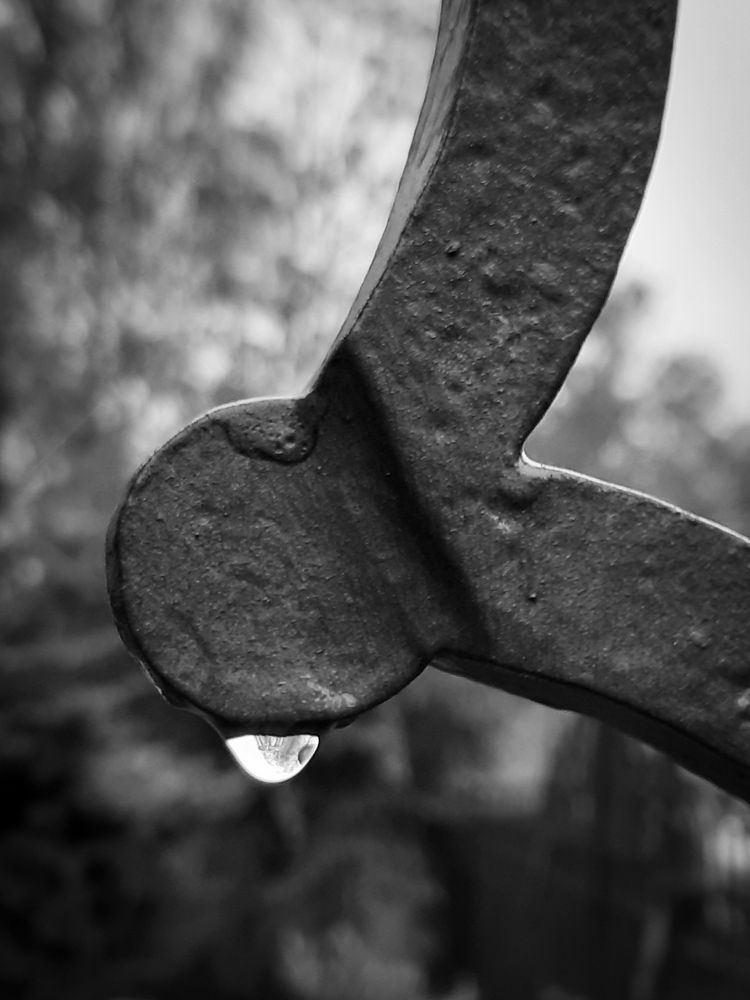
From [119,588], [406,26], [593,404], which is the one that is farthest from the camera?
[593,404]

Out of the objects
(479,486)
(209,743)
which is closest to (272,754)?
(479,486)

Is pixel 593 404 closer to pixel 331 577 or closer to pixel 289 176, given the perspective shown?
pixel 289 176

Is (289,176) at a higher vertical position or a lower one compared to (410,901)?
higher

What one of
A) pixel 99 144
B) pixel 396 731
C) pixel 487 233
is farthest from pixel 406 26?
pixel 487 233

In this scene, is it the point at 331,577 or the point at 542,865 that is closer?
the point at 331,577

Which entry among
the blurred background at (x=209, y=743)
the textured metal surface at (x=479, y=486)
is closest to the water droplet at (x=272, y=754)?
the textured metal surface at (x=479, y=486)

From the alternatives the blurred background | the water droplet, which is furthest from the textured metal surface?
the blurred background

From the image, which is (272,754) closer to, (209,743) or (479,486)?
(479,486)
